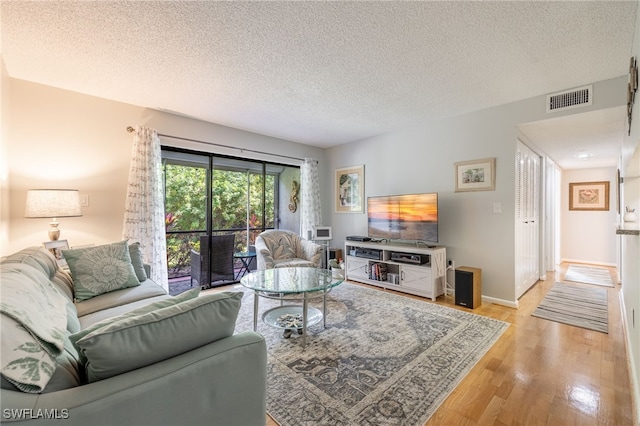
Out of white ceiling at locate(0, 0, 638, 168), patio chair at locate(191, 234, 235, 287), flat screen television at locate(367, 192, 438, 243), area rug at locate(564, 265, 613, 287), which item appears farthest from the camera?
area rug at locate(564, 265, 613, 287)

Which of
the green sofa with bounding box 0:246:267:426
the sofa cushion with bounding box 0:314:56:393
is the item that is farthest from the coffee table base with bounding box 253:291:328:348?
the sofa cushion with bounding box 0:314:56:393

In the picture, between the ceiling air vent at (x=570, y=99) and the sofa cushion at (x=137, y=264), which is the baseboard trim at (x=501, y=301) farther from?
the sofa cushion at (x=137, y=264)

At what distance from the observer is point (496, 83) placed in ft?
8.96

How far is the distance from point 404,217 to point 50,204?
3.95 meters

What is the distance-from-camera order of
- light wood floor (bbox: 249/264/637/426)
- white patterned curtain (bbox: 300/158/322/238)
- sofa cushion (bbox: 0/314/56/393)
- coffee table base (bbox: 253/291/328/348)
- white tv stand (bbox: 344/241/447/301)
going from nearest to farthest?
sofa cushion (bbox: 0/314/56/393) → light wood floor (bbox: 249/264/637/426) → coffee table base (bbox: 253/291/328/348) → white tv stand (bbox: 344/241/447/301) → white patterned curtain (bbox: 300/158/322/238)

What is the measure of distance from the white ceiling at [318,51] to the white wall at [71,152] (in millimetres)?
208

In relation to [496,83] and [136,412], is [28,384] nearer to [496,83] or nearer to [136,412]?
[136,412]

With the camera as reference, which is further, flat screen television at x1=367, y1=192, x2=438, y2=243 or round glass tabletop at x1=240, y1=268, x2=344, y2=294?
flat screen television at x1=367, y1=192, x2=438, y2=243

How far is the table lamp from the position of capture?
7.98 feet

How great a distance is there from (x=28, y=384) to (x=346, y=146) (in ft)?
16.2

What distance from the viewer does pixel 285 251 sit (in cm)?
405

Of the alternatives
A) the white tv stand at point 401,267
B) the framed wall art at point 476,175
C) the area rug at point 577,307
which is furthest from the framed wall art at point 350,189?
the area rug at point 577,307

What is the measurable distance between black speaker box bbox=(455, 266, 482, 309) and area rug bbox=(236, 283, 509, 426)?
0.24 meters

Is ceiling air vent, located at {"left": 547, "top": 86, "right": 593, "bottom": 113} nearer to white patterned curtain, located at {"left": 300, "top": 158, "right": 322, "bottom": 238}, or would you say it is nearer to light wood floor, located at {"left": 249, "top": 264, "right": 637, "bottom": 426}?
light wood floor, located at {"left": 249, "top": 264, "right": 637, "bottom": 426}
